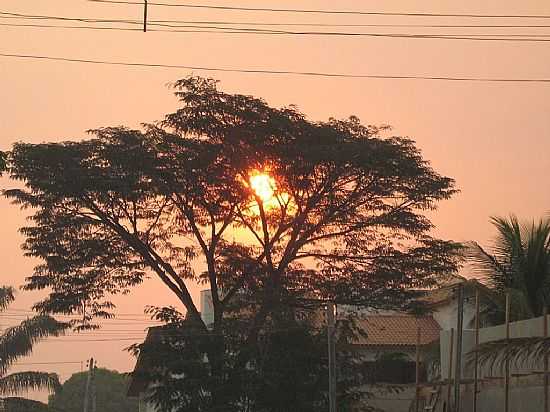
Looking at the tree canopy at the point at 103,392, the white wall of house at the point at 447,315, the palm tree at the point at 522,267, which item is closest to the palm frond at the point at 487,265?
the palm tree at the point at 522,267

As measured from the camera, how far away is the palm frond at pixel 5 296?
35094 millimetres

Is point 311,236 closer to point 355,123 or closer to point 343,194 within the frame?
point 343,194

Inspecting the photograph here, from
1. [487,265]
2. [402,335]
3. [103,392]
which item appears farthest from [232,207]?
[103,392]

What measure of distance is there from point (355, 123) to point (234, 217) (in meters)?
3.98

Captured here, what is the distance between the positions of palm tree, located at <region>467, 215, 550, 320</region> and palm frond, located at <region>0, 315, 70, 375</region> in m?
15.7

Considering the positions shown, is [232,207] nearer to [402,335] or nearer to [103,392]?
[402,335]

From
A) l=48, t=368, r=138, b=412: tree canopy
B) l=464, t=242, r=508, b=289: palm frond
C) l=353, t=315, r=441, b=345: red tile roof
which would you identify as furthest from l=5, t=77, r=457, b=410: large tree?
l=48, t=368, r=138, b=412: tree canopy

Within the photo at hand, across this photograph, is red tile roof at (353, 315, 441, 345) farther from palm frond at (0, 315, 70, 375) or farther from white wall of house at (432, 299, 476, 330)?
palm frond at (0, 315, 70, 375)

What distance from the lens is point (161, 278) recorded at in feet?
89.5

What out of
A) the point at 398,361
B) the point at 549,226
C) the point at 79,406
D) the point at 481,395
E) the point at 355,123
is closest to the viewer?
the point at 481,395

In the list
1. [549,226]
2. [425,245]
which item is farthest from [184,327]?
[549,226]

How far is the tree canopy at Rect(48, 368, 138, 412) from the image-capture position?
285ft

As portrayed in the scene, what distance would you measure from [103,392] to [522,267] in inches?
2851

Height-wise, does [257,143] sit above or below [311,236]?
above
